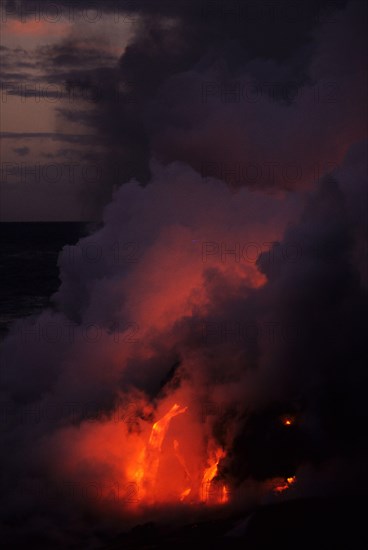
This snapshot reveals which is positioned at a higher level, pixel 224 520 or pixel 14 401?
pixel 14 401

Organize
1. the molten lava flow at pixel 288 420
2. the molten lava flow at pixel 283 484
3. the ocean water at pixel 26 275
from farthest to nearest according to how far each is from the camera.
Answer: the ocean water at pixel 26 275 → the molten lava flow at pixel 288 420 → the molten lava flow at pixel 283 484

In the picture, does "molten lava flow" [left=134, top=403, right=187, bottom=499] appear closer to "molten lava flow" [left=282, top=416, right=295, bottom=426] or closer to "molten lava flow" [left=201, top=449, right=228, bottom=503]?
"molten lava flow" [left=201, top=449, right=228, bottom=503]

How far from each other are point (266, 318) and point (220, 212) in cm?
697

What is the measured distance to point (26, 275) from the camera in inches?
3209

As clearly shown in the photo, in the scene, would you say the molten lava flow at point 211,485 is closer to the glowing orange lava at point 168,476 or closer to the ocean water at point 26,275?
the glowing orange lava at point 168,476

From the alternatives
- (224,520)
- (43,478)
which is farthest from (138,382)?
(224,520)

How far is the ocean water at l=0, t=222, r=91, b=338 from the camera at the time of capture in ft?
199

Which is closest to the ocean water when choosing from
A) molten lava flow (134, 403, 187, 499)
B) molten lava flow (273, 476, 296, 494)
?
molten lava flow (134, 403, 187, 499)

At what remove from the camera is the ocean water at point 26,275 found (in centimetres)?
6078

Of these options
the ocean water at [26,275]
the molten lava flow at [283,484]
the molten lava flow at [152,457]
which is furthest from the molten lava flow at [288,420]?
the ocean water at [26,275]

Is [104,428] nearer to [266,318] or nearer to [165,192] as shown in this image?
[266,318]

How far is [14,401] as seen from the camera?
30078 mm

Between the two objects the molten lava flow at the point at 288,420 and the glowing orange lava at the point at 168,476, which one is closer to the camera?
the glowing orange lava at the point at 168,476

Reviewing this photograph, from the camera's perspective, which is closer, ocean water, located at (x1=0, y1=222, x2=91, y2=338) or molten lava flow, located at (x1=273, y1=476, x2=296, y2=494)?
molten lava flow, located at (x1=273, y1=476, x2=296, y2=494)
